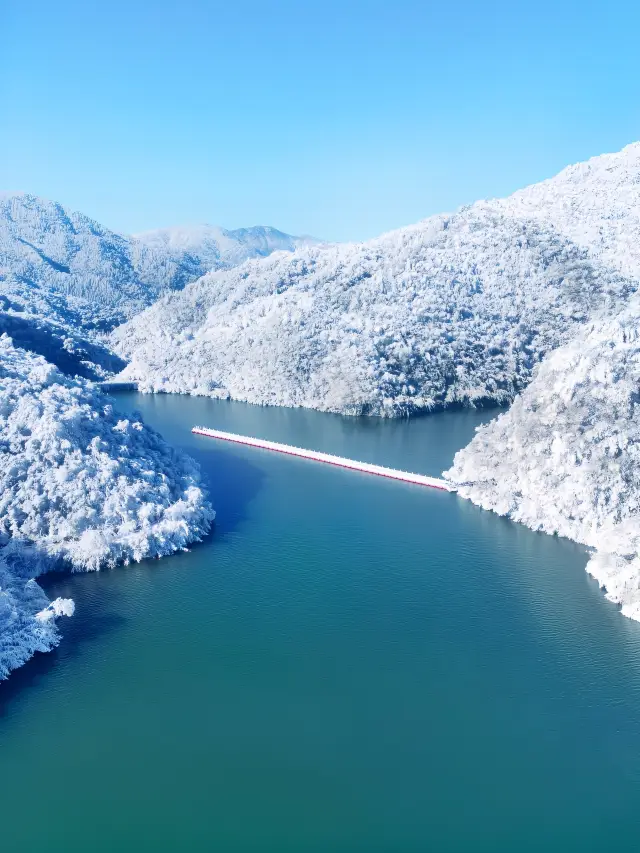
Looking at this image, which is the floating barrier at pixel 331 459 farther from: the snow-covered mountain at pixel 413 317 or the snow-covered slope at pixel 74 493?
the snow-covered mountain at pixel 413 317

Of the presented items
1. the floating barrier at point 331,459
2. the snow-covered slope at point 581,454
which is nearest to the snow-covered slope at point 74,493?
the floating barrier at point 331,459

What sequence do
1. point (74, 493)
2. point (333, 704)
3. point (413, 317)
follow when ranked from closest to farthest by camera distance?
1. point (333, 704)
2. point (74, 493)
3. point (413, 317)

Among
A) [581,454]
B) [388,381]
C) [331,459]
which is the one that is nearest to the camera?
[581,454]

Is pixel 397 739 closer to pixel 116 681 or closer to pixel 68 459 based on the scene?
pixel 116 681

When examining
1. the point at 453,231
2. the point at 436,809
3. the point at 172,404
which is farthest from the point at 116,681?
the point at 453,231

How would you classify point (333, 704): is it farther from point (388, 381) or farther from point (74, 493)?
point (388, 381)

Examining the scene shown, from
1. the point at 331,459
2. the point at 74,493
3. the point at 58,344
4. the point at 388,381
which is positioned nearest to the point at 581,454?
the point at 331,459

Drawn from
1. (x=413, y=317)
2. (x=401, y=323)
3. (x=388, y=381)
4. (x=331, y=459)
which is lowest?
(x=331, y=459)
